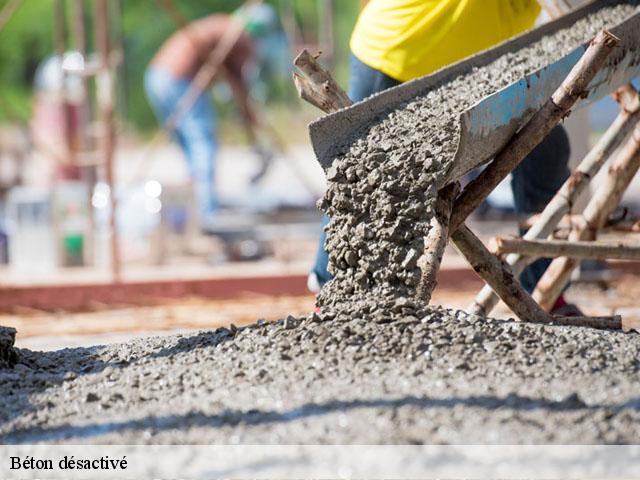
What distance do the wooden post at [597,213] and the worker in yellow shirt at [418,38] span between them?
0.72 feet

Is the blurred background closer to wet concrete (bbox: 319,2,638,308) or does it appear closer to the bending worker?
the bending worker

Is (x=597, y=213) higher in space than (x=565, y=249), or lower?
higher

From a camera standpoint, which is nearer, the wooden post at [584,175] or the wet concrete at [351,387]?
the wet concrete at [351,387]

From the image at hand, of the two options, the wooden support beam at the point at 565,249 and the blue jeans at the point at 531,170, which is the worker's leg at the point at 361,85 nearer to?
the blue jeans at the point at 531,170

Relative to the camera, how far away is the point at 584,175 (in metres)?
4.38

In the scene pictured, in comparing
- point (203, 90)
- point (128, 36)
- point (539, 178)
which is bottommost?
point (539, 178)

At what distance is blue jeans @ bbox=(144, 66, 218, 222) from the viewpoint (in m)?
9.55

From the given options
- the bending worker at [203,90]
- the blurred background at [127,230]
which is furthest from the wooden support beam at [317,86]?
the bending worker at [203,90]

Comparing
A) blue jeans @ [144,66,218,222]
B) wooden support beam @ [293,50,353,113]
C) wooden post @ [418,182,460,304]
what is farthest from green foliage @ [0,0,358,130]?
wooden post @ [418,182,460,304]

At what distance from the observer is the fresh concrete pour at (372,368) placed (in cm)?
276

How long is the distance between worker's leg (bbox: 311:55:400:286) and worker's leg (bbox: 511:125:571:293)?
0.62m

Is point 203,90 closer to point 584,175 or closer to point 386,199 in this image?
point 584,175

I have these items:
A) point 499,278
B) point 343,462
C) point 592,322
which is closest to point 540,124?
point 499,278

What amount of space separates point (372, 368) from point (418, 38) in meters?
1.63
